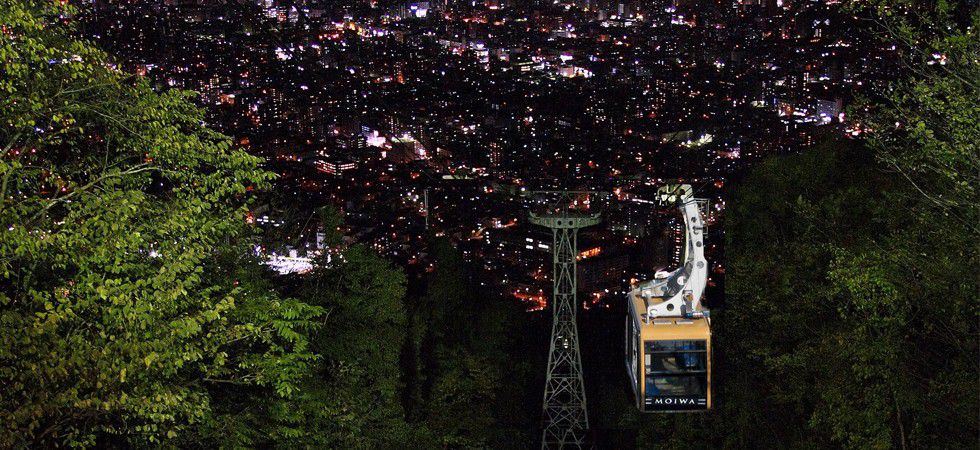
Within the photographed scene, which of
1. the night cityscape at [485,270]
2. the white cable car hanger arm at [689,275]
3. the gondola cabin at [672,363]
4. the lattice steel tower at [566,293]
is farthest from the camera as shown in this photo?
the lattice steel tower at [566,293]

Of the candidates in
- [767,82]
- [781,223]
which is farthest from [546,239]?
[781,223]

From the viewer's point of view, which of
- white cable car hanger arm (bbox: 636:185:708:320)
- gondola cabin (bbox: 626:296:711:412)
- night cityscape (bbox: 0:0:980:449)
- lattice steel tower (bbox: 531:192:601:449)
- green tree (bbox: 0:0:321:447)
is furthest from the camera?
lattice steel tower (bbox: 531:192:601:449)

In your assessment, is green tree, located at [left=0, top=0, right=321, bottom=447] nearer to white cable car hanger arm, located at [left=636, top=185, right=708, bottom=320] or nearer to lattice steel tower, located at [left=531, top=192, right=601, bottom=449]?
white cable car hanger arm, located at [left=636, top=185, right=708, bottom=320]

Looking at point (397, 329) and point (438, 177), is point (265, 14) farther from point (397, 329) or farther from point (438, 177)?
point (397, 329)

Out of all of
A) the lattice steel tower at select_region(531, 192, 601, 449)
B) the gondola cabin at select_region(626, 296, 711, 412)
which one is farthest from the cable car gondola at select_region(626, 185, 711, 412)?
the lattice steel tower at select_region(531, 192, 601, 449)

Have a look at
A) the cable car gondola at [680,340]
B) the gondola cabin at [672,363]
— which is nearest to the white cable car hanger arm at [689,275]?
the cable car gondola at [680,340]

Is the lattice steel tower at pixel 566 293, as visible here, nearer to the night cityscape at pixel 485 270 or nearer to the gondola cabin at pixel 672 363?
the night cityscape at pixel 485 270

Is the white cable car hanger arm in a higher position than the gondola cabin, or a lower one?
higher
